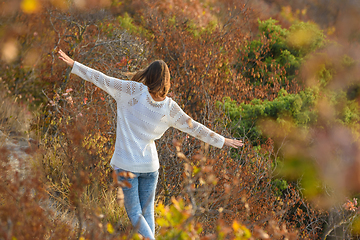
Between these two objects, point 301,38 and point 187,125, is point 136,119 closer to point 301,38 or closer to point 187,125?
point 187,125

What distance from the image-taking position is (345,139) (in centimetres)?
429

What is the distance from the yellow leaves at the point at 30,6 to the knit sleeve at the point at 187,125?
6089mm

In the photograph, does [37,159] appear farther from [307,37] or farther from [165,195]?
[307,37]

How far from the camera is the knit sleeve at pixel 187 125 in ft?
7.82

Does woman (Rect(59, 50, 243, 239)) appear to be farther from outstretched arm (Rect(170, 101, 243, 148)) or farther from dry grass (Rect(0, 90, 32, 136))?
dry grass (Rect(0, 90, 32, 136))

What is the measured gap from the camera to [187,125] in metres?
2.43

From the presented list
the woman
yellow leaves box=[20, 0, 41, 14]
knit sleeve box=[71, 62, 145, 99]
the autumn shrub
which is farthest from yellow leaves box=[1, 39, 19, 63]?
knit sleeve box=[71, 62, 145, 99]

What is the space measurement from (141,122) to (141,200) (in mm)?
587

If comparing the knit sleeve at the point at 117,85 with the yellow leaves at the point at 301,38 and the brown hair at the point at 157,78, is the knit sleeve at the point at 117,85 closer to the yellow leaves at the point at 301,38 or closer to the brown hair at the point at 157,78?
the brown hair at the point at 157,78

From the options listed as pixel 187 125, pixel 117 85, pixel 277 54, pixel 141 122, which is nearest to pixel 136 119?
pixel 141 122

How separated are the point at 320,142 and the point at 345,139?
0.33 meters

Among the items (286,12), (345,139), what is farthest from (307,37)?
(286,12)

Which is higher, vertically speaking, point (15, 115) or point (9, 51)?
point (9, 51)

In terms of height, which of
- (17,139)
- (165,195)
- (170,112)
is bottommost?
(17,139)
